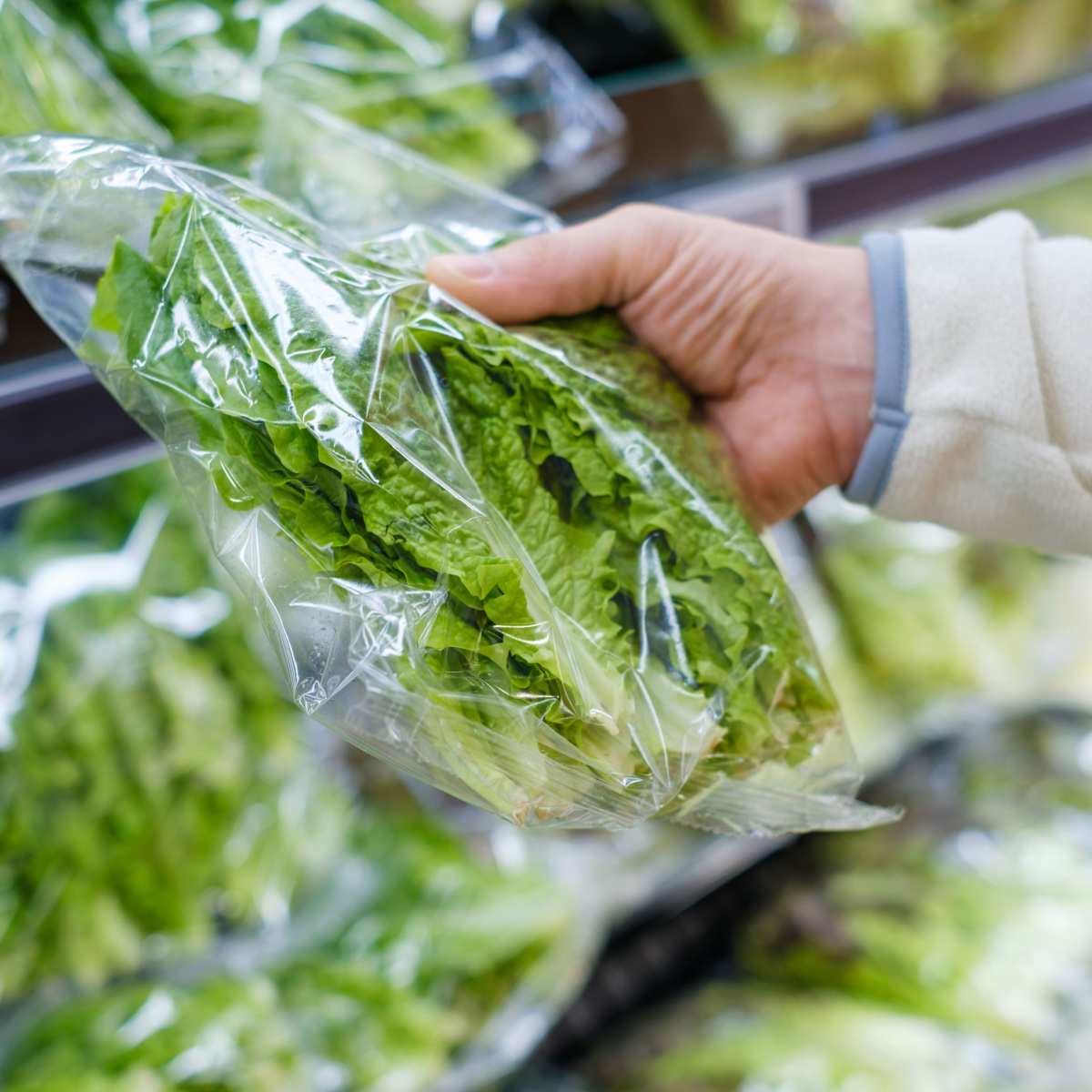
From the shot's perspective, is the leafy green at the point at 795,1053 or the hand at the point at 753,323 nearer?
the hand at the point at 753,323

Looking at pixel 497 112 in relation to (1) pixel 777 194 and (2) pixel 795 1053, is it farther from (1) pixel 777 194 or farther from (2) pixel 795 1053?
(2) pixel 795 1053

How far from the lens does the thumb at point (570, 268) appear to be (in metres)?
0.72

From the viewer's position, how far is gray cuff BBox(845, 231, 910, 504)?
84cm

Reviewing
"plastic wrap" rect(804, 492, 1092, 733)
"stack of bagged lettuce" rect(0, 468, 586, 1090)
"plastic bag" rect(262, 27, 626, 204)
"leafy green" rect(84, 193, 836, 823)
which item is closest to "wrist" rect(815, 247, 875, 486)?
"leafy green" rect(84, 193, 836, 823)

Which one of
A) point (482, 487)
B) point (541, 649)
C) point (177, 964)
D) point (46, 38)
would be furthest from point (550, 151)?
point (177, 964)

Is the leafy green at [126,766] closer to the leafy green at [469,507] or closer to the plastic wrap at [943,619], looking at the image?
the leafy green at [469,507]

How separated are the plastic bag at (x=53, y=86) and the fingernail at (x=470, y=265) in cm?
37

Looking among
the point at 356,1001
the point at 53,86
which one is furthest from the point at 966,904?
the point at 53,86

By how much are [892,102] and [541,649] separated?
1398 millimetres

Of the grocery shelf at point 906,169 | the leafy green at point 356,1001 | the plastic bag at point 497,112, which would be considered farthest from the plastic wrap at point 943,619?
the plastic bag at point 497,112

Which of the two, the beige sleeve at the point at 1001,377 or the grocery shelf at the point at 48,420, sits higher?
the grocery shelf at the point at 48,420

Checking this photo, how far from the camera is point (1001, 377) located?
0.80 metres

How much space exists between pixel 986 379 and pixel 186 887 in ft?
4.07

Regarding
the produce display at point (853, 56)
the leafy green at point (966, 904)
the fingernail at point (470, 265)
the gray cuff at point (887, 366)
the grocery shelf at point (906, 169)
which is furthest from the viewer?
the leafy green at point (966, 904)
